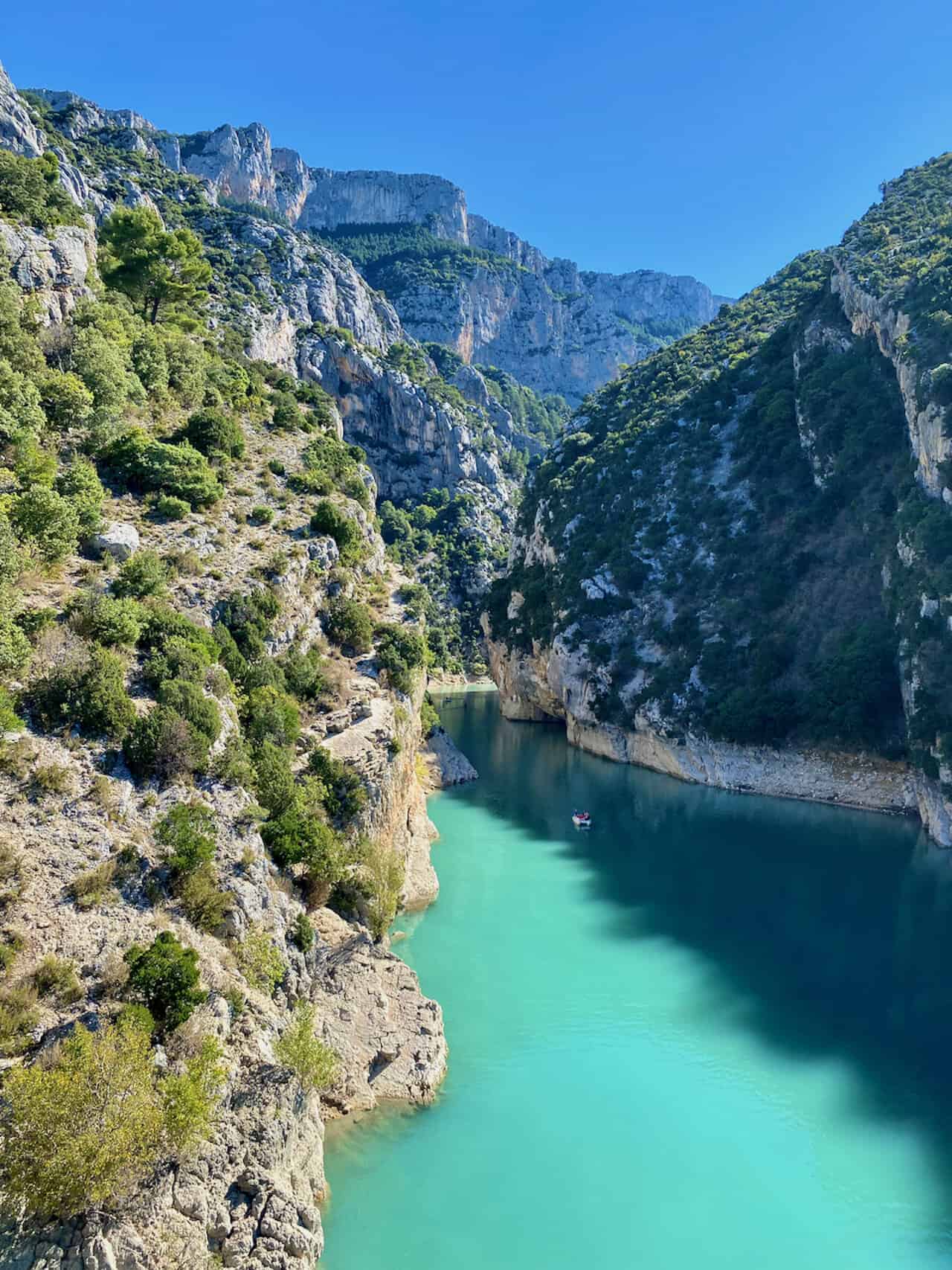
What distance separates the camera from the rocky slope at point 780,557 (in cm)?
3831

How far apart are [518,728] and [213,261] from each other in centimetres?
4747

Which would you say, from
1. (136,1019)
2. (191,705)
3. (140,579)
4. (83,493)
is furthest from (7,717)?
(83,493)

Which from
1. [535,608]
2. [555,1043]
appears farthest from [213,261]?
[555,1043]

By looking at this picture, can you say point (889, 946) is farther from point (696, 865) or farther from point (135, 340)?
point (135, 340)

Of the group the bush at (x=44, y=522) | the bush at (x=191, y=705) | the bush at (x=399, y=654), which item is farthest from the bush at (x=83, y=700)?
the bush at (x=399, y=654)

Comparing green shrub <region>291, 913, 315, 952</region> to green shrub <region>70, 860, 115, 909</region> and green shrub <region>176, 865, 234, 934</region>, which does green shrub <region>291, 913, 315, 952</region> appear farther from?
green shrub <region>70, 860, 115, 909</region>

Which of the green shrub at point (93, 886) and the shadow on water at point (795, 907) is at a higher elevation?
the green shrub at point (93, 886)

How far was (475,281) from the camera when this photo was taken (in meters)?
140

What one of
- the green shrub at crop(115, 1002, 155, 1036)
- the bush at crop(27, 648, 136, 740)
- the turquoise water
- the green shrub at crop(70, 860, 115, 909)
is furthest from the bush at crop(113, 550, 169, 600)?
the turquoise water

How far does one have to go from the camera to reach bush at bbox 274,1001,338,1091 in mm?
13453

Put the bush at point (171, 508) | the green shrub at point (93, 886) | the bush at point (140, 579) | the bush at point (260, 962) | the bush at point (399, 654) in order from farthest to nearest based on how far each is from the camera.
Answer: the bush at point (399, 654) → the bush at point (171, 508) → the bush at point (140, 579) → the bush at point (260, 962) → the green shrub at point (93, 886)

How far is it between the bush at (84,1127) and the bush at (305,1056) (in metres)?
2.66

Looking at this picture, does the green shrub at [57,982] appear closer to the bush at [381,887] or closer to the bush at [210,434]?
the bush at [381,887]

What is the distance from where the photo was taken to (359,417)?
86375mm
